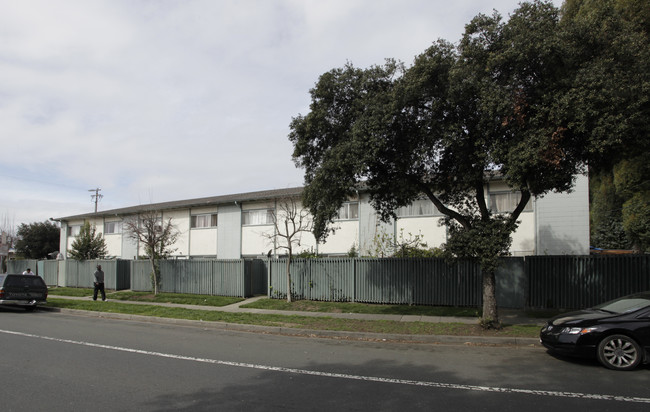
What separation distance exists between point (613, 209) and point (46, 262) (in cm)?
4180

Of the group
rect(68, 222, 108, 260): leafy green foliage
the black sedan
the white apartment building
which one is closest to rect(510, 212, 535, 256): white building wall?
the white apartment building

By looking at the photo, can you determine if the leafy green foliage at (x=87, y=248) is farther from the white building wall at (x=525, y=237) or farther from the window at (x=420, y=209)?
the white building wall at (x=525, y=237)

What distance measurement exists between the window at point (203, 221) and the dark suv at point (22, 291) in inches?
436

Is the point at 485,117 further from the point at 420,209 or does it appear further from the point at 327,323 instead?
the point at 420,209

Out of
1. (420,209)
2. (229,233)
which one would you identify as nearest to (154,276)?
(229,233)

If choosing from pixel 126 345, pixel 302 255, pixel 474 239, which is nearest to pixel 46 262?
pixel 302 255

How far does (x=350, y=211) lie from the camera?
22.5 meters

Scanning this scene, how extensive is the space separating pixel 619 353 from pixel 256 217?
2068 cm

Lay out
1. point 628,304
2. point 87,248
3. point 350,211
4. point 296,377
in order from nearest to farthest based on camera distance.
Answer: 1. point 296,377
2. point 628,304
3. point 350,211
4. point 87,248

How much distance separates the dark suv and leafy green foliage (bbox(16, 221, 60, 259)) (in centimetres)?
2938

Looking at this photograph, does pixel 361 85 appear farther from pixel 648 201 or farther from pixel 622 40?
pixel 648 201

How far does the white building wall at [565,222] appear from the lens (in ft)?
58.2

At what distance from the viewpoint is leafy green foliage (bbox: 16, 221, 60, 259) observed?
42.1 metres

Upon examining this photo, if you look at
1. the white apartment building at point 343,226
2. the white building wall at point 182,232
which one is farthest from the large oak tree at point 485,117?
the white building wall at point 182,232
